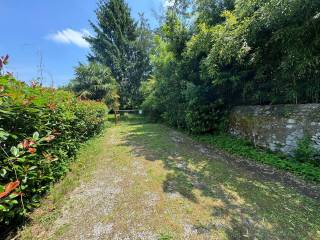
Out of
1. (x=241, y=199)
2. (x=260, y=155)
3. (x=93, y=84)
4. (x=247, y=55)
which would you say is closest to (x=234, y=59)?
(x=247, y=55)

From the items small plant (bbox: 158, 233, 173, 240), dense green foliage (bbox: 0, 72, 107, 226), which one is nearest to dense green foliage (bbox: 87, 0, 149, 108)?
dense green foliage (bbox: 0, 72, 107, 226)

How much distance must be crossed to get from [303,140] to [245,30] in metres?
2.99

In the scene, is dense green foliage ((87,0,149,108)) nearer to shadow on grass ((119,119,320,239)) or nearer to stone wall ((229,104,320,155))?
stone wall ((229,104,320,155))

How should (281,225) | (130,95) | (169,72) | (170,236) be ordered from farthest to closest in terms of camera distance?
(130,95) < (169,72) < (281,225) < (170,236)

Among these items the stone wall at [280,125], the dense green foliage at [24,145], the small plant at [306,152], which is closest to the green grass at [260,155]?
the small plant at [306,152]

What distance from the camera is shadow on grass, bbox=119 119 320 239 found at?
2.42 metres

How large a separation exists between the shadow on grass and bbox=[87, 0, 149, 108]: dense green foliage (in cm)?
1580

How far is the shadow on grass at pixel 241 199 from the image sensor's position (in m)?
2.42

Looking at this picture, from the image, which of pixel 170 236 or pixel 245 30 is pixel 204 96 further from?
pixel 170 236

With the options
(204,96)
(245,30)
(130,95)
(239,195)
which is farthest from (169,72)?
(130,95)

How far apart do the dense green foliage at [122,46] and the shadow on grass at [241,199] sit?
51.9 feet

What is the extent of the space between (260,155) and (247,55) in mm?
2777

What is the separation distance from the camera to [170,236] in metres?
2.29

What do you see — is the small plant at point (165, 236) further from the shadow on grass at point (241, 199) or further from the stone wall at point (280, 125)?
the stone wall at point (280, 125)
